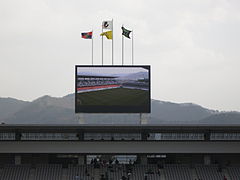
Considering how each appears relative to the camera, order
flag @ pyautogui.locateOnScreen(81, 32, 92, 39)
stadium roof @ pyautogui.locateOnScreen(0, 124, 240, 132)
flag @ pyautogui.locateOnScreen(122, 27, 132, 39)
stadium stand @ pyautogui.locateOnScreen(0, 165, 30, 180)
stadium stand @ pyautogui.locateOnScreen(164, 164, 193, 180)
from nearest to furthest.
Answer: stadium roof @ pyautogui.locateOnScreen(0, 124, 240, 132) < stadium stand @ pyautogui.locateOnScreen(0, 165, 30, 180) < stadium stand @ pyautogui.locateOnScreen(164, 164, 193, 180) < flag @ pyautogui.locateOnScreen(122, 27, 132, 39) < flag @ pyautogui.locateOnScreen(81, 32, 92, 39)

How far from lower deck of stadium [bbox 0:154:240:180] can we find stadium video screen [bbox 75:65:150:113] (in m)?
5.92

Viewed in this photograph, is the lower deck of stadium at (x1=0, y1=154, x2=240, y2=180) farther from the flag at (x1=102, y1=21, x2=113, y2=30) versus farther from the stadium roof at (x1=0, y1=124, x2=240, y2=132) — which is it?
the flag at (x1=102, y1=21, x2=113, y2=30)

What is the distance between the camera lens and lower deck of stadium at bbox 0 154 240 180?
43750mm

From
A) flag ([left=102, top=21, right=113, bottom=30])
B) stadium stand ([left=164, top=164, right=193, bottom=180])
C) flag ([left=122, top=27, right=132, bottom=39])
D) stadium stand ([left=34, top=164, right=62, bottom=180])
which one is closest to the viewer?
stadium stand ([left=34, top=164, right=62, bottom=180])

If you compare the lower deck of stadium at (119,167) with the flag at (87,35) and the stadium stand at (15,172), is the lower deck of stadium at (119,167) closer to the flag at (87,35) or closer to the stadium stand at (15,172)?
the stadium stand at (15,172)

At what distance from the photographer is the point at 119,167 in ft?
149

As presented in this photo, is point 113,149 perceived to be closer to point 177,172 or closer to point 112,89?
point 112,89

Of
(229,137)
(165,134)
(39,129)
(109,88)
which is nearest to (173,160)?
(165,134)

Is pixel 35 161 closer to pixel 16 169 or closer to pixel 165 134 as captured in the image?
pixel 16 169

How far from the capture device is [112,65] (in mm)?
44750

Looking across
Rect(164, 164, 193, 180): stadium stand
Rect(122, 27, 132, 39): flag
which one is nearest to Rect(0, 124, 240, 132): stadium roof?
Rect(164, 164, 193, 180): stadium stand

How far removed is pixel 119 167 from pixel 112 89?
835 cm

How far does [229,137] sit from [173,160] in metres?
6.51

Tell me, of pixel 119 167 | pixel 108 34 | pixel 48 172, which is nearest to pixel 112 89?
pixel 108 34
